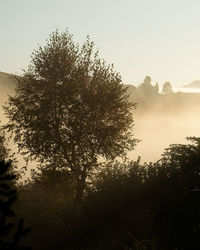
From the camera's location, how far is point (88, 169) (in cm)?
2906

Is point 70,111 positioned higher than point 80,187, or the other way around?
point 70,111

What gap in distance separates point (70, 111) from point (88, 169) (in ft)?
16.0

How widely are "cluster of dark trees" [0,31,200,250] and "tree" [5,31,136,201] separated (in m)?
0.07

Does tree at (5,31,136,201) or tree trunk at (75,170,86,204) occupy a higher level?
tree at (5,31,136,201)

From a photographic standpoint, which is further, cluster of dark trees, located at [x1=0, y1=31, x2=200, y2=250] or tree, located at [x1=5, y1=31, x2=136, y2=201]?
tree, located at [x1=5, y1=31, x2=136, y2=201]

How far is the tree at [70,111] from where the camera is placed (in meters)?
27.0

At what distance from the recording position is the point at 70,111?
89.4 ft

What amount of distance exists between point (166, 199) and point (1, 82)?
174 m

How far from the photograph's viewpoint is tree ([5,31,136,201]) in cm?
2698

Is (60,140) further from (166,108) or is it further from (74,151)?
(166,108)

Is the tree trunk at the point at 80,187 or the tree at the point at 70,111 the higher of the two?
the tree at the point at 70,111

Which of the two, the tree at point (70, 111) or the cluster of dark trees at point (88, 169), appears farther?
the tree at point (70, 111)

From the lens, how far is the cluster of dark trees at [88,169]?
2066 cm

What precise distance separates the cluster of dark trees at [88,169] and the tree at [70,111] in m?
0.07
